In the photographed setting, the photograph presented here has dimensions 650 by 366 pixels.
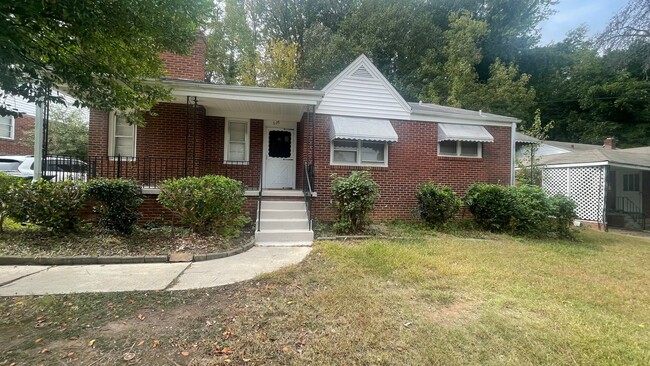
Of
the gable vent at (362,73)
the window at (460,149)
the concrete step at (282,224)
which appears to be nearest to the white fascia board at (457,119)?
the window at (460,149)

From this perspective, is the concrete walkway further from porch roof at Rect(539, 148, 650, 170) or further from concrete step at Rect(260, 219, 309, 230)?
porch roof at Rect(539, 148, 650, 170)

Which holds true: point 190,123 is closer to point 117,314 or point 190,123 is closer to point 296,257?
point 296,257

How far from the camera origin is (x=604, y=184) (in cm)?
1164

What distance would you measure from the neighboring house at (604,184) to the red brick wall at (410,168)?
3.18 metres

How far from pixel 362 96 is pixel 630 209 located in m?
14.8

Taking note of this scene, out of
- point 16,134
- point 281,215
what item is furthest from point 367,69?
point 16,134

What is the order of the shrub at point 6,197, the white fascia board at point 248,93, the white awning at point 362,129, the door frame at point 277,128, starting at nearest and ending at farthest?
the shrub at point 6,197 → the white fascia board at point 248,93 → the white awning at point 362,129 → the door frame at point 277,128

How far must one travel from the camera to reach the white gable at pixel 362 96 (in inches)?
363

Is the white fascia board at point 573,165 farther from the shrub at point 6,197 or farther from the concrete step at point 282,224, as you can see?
the shrub at point 6,197

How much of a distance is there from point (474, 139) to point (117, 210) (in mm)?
9655

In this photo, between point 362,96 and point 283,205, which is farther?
point 362,96

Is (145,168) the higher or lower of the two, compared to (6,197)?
higher

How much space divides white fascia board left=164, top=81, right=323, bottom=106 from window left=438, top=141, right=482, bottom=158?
460 cm

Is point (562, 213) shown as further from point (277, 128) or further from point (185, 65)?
point (185, 65)
